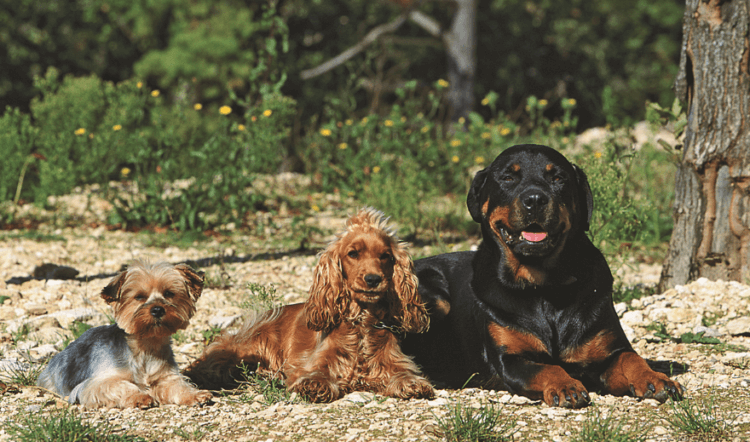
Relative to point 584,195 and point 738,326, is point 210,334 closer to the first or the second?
point 584,195

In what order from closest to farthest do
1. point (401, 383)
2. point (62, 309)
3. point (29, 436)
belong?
point (29, 436) → point (401, 383) → point (62, 309)

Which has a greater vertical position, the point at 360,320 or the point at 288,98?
the point at 288,98

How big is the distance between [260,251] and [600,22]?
1729 centimetres

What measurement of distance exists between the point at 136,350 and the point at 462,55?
13187mm

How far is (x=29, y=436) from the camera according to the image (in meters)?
3.42

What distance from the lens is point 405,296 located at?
14.2ft

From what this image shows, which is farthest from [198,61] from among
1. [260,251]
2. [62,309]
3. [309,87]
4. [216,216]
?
[62,309]

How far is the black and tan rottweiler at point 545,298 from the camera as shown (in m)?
4.01

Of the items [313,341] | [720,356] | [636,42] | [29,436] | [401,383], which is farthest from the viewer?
[636,42]

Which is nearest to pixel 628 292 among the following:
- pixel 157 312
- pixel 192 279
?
pixel 192 279

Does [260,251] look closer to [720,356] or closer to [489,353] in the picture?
[489,353]

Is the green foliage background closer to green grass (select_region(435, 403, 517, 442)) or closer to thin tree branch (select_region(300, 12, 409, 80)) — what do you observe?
thin tree branch (select_region(300, 12, 409, 80))

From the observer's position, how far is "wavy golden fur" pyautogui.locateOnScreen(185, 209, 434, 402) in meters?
4.16

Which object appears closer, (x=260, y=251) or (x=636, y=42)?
(x=260, y=251)
